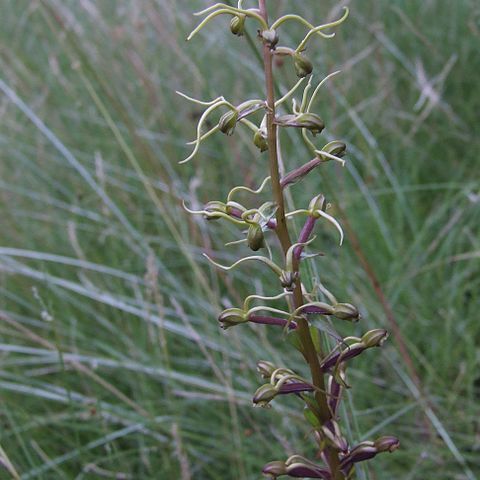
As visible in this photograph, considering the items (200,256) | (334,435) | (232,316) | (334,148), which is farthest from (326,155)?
(200,256)

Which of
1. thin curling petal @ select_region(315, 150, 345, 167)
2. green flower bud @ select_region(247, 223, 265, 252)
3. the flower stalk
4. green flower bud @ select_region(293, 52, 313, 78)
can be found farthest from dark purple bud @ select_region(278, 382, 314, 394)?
green flower bud @ select_region(293, 52, 313, 78)

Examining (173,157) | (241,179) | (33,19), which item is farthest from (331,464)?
(33,19)

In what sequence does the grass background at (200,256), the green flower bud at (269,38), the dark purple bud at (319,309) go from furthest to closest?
the grass background at (200,256) → the dark purple bud at (319,309) → the green flower bud at (269,38)

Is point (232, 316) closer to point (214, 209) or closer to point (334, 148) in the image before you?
Answer: point (214, 209)

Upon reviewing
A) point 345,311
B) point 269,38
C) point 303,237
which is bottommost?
point 345,311

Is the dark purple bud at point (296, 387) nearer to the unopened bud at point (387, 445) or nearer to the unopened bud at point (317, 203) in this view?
the unopened bud at point (387, 445)

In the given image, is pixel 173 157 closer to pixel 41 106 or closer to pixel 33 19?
pixel 41 106

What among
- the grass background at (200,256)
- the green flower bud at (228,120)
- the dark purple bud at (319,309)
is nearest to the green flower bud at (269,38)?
the green flower bud at (228,120)
